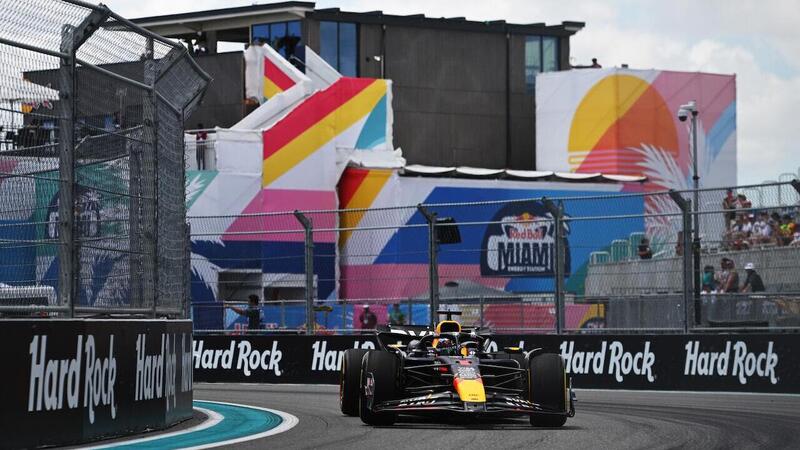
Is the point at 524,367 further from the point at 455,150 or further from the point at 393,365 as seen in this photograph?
the point at 455,150

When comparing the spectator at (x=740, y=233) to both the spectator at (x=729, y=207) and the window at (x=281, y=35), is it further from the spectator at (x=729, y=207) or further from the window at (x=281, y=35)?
the window at (x=281, y=35)

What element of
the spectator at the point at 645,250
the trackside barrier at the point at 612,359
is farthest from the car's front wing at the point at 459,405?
the spectator at the point at 645,250

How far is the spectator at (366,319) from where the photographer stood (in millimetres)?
23688

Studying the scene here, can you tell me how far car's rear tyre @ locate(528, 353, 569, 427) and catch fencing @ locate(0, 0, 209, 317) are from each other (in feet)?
10.6

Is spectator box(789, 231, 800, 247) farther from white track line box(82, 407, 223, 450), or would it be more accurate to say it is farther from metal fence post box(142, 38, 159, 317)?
metal fence post box(142, 38, 159, 317)

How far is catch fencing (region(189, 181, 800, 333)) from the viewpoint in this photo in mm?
20047

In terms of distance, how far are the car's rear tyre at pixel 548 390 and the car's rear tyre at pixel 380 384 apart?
1.16 m

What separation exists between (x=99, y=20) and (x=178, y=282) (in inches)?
138

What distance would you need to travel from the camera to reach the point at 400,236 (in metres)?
23.8

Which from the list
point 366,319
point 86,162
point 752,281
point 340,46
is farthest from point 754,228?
point 340,46

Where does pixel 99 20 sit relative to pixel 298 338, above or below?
above

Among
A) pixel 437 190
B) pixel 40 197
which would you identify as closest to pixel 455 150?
pixel 437 190

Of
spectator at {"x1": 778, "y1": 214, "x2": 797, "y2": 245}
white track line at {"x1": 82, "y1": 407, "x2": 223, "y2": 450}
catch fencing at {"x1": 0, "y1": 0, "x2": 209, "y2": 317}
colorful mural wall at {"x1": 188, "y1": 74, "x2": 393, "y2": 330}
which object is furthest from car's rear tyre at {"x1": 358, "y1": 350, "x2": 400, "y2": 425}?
colorful mural wall at {"x1": 188, "y1": 74, "x2": 393, "y2": 330}

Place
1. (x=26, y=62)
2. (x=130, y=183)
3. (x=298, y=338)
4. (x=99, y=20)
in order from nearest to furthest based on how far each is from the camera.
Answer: (x=26, y=62)
(x=99, y=20)
(x=130, y=183)
(x=298, y=338)
